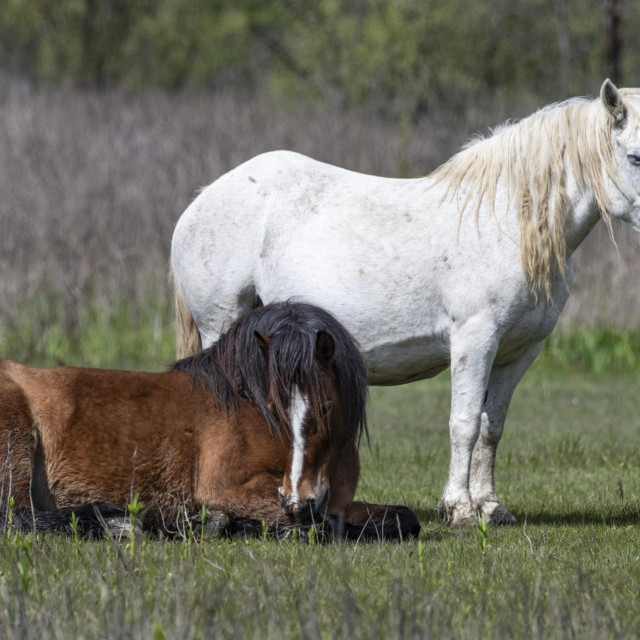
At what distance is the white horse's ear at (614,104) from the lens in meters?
6.12

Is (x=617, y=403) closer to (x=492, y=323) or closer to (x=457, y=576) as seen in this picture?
(x=492, y=323)

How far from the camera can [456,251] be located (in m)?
6.50

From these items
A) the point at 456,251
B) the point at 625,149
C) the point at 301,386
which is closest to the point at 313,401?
the point at 301,386

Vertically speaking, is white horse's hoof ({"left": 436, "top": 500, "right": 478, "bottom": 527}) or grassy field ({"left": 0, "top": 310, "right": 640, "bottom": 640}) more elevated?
grassy field ({"left": 0, "top": 310, "right": 640, "bottom": 640})

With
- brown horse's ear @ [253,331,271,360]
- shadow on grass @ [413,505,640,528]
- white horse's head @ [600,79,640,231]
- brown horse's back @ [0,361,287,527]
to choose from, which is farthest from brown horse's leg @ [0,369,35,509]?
white horse's head @ [600,79,640,231]

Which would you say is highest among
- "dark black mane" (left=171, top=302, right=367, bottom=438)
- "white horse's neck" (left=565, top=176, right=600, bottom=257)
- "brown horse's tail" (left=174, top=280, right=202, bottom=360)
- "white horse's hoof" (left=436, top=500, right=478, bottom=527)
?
"white horse's neck" (left=565, top=176, right=600, bottom=257)

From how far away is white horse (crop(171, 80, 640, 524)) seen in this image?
6.33m

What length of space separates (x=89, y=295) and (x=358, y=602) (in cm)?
1319

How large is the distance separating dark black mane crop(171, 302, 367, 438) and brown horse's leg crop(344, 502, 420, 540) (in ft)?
1.23

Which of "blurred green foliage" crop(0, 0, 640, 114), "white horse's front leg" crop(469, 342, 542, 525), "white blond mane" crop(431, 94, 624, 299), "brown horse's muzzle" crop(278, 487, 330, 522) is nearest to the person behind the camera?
"brown horse's muzzle" crop(278, 487, 330, 522)

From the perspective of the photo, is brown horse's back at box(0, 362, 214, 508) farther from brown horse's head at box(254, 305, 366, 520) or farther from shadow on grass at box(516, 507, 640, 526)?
shadow on grass at box(516, 507, 640, 526)

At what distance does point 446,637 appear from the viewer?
3295 millimetres

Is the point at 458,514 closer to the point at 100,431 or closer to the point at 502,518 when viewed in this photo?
the point at 502,518

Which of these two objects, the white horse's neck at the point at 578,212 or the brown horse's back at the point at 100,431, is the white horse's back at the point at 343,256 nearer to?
the white horse's neck at the point at 578,212
